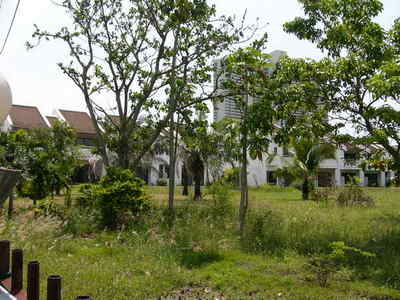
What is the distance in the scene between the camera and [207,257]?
22.6ft

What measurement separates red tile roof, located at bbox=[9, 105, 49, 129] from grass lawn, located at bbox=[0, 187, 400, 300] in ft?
87.3

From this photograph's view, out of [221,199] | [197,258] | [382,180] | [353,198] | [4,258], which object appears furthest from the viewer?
[382,180]

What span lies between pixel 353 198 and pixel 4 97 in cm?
1592

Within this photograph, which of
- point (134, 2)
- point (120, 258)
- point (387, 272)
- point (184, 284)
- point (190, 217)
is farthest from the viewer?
point (134, 2)

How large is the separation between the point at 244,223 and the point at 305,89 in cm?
312

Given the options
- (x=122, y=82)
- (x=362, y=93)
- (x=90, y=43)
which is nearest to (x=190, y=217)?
(x=362, y=93)

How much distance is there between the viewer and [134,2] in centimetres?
1281

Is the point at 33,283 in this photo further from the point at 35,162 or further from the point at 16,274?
the point at 35,162

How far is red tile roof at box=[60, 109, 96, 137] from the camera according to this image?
3691 centimetres

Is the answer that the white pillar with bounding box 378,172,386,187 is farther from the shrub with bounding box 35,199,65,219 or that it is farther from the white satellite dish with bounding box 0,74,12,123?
the white satellite dish with bounding box 0,74,12,123

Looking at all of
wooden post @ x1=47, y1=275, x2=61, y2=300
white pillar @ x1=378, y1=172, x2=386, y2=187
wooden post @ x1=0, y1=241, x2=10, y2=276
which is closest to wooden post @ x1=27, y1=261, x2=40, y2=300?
wooden post @ x1=47, y1=275, x2=61, y2=300

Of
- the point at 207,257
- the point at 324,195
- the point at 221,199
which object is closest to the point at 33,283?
the point at 207,257

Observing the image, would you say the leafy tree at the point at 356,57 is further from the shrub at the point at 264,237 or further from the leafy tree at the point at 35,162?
the leafy tree at the point at 35,162

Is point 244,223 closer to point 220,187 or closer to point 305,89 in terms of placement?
point 220,187
